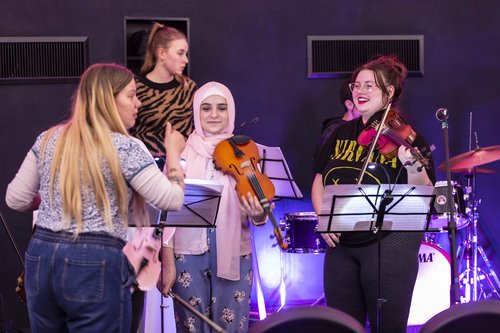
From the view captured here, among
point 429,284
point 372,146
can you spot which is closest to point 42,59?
point 372,146

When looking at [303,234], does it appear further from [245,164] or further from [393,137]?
[393,137]

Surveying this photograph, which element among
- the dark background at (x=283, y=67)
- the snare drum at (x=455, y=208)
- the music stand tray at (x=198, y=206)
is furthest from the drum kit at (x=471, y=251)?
the music stand tray at (x=198, y=206)

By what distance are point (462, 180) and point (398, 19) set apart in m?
1.31

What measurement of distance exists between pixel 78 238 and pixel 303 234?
2.86 m

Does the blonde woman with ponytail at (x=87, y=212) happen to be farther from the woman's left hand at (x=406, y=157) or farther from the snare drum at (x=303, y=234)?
the snare drum at (x=303, y=234)

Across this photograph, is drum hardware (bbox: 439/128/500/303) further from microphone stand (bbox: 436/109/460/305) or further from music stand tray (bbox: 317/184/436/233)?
music stand tray (bbox: 317/184/436/233)

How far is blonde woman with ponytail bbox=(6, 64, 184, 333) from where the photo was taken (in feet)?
8.57

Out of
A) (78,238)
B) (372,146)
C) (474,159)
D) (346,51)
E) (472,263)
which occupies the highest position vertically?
(346,51)

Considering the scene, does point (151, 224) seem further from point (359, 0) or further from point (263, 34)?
point (359, 0)

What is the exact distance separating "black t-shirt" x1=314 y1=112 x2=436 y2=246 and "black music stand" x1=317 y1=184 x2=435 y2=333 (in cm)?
13

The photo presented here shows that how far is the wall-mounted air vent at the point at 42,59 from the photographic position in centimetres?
530

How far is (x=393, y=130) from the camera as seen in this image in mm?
3496

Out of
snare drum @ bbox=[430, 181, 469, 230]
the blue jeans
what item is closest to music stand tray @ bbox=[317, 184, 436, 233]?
the blue jeans

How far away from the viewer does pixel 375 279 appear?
3.51m
